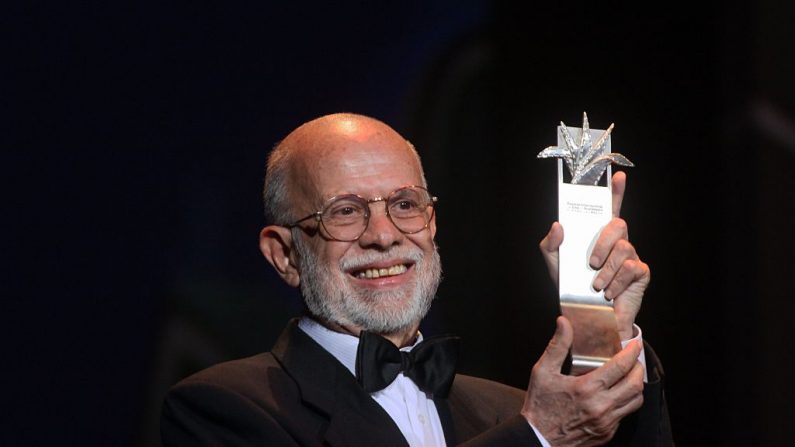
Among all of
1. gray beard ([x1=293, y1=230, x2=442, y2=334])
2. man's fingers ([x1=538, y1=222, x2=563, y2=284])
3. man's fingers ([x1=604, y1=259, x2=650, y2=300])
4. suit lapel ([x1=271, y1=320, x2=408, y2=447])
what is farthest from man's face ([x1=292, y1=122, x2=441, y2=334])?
man's fingers ([x1=604, y1=259, x2=650, y2=300])

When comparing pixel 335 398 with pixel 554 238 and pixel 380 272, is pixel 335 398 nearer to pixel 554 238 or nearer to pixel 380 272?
pixel 380 272

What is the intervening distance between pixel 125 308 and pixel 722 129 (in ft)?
6.06

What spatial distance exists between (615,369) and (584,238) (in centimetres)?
23

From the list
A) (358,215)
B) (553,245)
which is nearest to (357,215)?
(358,215)

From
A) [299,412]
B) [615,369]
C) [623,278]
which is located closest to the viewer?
[615,369]

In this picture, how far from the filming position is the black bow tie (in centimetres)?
221

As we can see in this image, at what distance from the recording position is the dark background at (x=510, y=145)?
9.39 ft

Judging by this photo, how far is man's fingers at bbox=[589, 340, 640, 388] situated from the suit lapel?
420 millimetres

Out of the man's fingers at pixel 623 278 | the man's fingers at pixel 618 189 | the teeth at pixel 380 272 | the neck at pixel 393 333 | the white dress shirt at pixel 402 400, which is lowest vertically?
the white dress shirt at pixel 402 400

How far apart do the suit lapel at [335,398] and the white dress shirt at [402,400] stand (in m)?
0.05

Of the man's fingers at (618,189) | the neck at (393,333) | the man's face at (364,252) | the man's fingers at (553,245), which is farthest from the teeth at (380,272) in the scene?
the man's fingers at (618,189)

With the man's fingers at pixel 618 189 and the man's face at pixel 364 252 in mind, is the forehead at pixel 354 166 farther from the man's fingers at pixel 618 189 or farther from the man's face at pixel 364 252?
the man's fingers at pixel 618 189

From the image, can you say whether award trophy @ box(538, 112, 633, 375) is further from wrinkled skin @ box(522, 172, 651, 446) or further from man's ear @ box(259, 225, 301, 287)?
man's ear @ box(259, 225, 301, 287)

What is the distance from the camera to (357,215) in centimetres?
233
